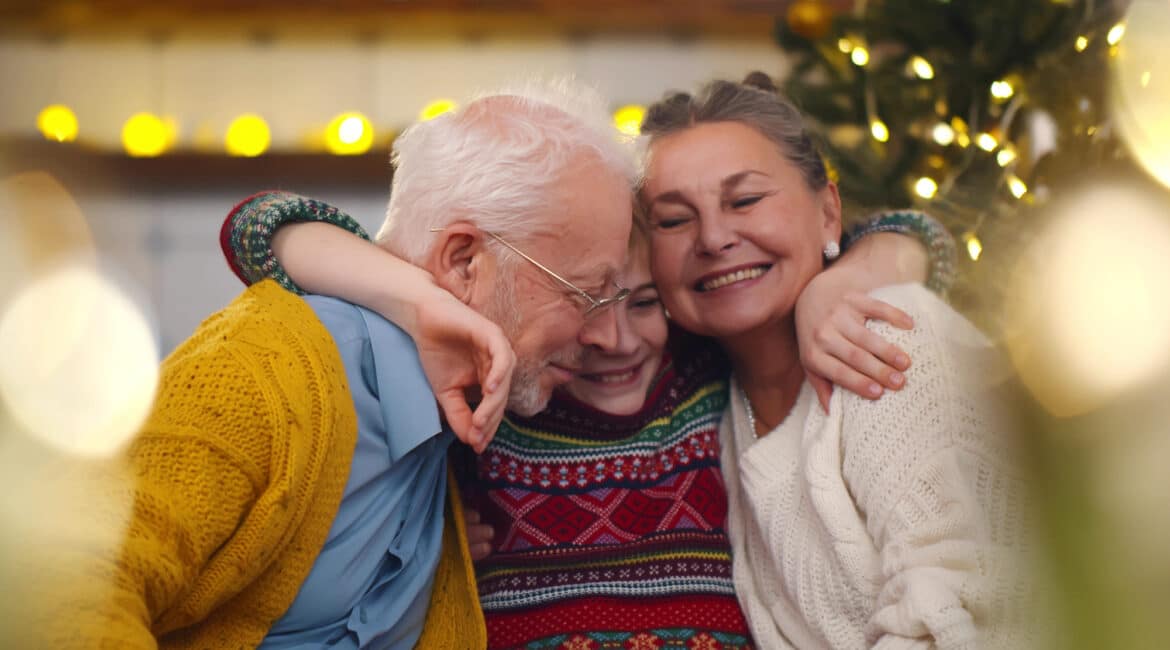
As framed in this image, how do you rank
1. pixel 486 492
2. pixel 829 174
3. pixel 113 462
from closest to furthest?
pixel 113 462 → pixel 486 492 → pixel 829 174

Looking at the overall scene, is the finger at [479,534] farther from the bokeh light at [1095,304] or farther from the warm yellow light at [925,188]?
the warm yellow light at [925,188]

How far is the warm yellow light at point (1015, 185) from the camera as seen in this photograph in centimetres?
204

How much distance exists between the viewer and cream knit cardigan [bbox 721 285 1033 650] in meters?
1.13

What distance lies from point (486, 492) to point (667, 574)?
0.28m

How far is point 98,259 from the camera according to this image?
4605mm

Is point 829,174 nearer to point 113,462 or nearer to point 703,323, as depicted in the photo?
point 703,323

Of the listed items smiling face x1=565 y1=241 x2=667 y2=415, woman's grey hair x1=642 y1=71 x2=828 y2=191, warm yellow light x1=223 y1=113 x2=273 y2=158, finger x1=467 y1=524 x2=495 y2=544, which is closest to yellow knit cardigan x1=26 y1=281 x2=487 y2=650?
finger x1=467 y1=524 x2=495 y2=544

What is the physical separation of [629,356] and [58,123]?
13.3 feet

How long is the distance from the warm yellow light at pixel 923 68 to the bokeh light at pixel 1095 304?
2.41 metres

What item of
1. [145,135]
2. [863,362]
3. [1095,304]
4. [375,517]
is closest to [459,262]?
[375,517]

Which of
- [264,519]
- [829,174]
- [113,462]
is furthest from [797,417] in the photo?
[113,462]

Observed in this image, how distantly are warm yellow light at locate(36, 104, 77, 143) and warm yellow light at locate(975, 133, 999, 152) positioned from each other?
12.9 ft

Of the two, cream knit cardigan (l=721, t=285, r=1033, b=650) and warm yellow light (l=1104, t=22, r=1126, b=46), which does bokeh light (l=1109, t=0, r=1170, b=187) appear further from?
cream knit cardigan (l=721, t=285, r=1033, b=650)

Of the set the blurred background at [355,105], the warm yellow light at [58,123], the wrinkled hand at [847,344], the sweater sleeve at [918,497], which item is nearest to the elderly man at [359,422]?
the blurred background at [355,105]
